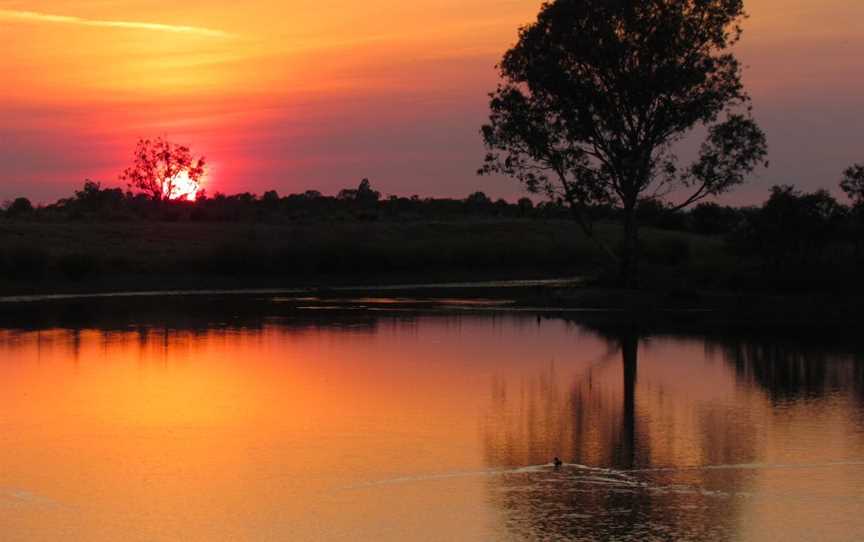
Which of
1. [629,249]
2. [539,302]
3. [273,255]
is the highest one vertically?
[629,249]

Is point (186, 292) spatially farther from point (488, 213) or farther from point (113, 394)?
point (488, 213)

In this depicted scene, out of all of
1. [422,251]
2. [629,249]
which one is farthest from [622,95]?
[422,251]

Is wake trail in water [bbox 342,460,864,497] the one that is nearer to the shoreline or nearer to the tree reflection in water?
the tree reflection in water

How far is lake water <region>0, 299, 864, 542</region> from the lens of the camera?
11.1 m

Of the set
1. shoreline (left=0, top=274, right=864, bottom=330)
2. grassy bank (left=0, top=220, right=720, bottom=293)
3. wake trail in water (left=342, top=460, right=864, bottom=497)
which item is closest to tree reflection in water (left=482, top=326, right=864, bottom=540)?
wake trail in water (left=342, top=460, right=864, bottom=497)

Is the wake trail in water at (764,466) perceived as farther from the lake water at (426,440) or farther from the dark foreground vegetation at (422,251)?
the dark foreground vegetation at (422,251)

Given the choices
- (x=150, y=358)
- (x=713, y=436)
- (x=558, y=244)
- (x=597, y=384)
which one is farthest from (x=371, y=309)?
(x=558, y=244)

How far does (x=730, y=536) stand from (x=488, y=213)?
4927 inches

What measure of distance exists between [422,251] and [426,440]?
54.2m

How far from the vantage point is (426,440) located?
49.1 feet

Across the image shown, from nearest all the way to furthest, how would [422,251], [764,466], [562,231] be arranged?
[764,466]
[422,251]
[562,231]

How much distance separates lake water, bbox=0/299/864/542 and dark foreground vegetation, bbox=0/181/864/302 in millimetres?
17731

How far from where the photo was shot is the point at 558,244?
78.9m

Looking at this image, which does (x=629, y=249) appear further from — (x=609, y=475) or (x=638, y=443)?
(x=609, y=475)
